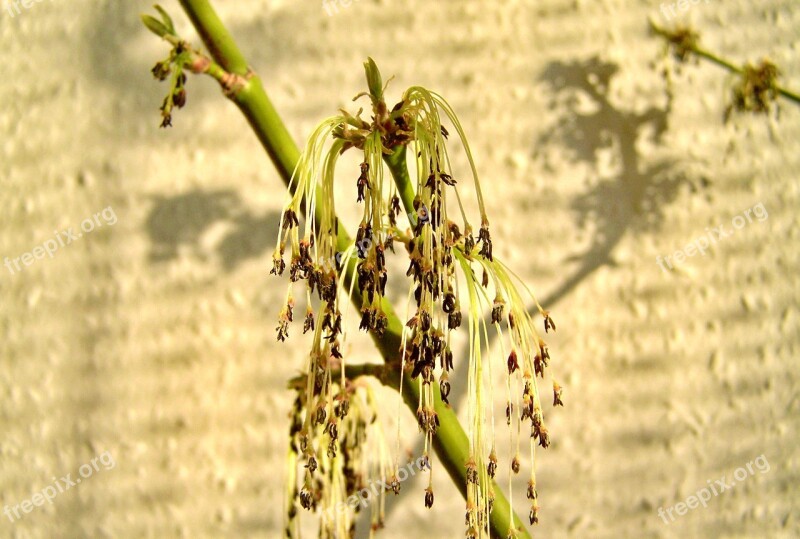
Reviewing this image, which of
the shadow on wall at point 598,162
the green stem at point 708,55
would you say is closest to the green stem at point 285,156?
the shadow on wall at point 598,162

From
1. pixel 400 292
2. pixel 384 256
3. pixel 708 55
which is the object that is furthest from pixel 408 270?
pixel 708 55

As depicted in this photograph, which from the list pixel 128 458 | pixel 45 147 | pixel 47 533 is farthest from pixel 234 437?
pixel 45 147

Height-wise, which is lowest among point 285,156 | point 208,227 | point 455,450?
point 455,450

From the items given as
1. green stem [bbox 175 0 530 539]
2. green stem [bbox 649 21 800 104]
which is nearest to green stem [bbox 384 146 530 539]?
green stem [bbox 175 0 530 539]

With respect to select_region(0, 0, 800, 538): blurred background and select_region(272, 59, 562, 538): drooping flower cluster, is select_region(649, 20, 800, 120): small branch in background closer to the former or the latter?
select_region(0, 0, 800, 538): blurred background

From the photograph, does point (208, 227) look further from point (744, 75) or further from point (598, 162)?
point (744, 75)

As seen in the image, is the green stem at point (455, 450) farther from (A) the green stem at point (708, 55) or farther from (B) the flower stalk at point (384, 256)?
(A) the green stem at point (708, 55)
